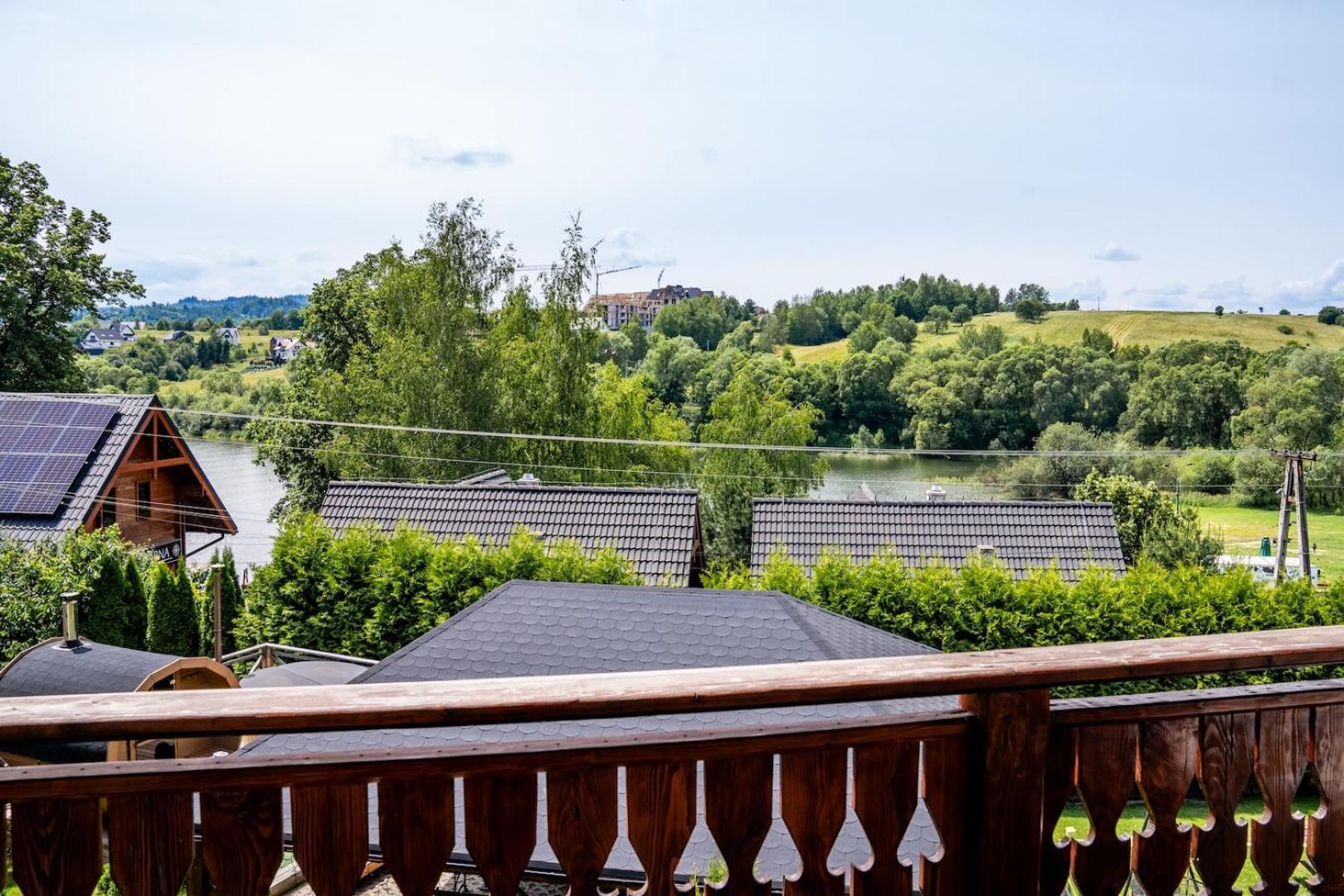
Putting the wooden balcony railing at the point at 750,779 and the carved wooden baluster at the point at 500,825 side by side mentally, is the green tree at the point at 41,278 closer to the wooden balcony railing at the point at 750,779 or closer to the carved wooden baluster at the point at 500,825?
the wooden balcony railing at the point at 750,779

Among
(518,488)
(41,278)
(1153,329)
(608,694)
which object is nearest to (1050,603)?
(518,488)

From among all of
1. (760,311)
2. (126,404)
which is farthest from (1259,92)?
(760,311)

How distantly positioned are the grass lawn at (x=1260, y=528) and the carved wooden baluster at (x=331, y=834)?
30.0 metres

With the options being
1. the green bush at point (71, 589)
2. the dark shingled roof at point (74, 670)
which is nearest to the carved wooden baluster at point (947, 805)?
the dark shingled roof at point (74, 670)

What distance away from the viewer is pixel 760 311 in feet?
234

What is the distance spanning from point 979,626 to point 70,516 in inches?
481

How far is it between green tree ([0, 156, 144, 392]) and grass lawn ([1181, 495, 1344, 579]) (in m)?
29.8

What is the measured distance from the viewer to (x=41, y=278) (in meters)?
19.3

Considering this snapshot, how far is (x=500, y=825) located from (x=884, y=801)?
0.48m

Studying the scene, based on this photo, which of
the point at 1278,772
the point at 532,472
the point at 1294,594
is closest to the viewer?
the point at 1278,772

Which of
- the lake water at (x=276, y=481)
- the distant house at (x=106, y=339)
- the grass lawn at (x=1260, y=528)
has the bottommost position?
the grass lawn at (x=1260, y=528)

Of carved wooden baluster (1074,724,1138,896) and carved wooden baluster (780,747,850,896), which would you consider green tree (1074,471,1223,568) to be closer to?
carved wooden baluster (1074,724,1138,896)

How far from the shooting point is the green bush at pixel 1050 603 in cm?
980

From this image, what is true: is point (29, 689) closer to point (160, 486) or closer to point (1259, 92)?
point (160, 486)
